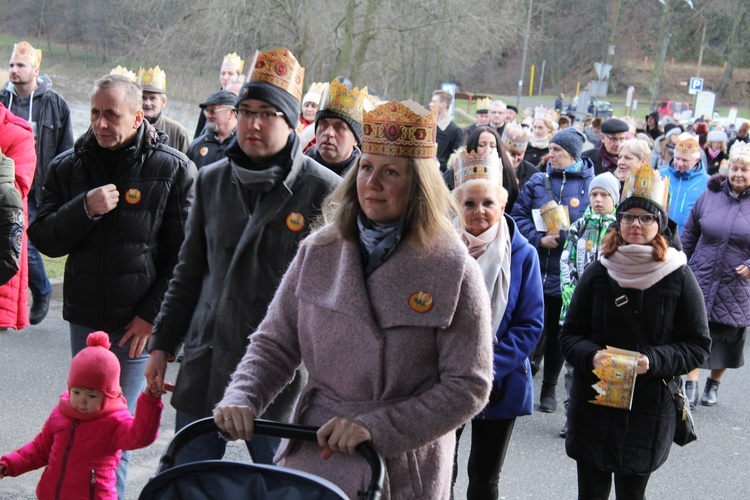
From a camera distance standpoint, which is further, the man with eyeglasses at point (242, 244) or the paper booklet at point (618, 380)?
the paper booklet at point (618, 380)

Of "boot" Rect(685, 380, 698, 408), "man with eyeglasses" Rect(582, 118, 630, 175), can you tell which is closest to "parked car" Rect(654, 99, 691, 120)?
"man with eyeglasses" Rect(582, 118, 630, 175)

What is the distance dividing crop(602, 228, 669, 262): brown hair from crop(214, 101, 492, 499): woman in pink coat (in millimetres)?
1980

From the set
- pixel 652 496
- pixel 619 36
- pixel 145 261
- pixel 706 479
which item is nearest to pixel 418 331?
pixel 145 261

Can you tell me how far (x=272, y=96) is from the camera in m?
3.59

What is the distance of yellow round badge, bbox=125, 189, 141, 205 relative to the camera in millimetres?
4391

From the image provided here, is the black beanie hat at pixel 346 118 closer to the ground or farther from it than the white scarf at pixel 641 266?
farther from it

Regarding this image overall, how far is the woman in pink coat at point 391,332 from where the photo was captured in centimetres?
259

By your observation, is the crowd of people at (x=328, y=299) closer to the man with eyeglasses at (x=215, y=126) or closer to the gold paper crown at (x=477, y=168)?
the gold paper crown at (x=477, y=168)

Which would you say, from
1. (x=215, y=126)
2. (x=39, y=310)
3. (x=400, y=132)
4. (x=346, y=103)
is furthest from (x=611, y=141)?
(x=400, y=132)

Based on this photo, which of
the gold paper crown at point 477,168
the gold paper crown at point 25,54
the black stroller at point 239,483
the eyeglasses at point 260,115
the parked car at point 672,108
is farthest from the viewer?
the parked car at point 672,108

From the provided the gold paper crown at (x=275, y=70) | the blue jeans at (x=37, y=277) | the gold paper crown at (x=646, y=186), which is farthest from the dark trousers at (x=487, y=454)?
the blue jeans at (x=37, y=277)

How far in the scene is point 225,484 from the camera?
7.68ft

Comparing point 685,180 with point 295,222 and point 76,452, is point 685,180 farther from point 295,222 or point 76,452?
point 76,452

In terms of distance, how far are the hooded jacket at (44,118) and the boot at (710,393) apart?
5992 millimetres
